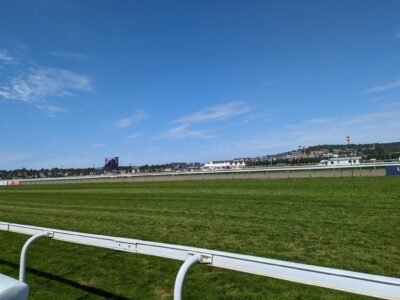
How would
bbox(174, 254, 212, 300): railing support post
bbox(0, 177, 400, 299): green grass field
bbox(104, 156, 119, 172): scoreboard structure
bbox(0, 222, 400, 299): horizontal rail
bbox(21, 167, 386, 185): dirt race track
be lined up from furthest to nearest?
bbox(104, 156, 119, 172): scoreboard structure < bbox(21, 167, 386, 185): dirt race track < bbox(0, 177, 400, 299): green grass field < bbox(174, 254, 212, 300): railing support post < bbox(0, 222, 400, 299): horizontal rail

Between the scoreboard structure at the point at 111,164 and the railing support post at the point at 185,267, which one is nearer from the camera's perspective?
the railing support post at the point at 185,267

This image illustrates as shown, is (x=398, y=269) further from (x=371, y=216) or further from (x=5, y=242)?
(x=5, y=242)

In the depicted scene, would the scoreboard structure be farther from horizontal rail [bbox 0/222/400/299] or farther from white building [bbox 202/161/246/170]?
horizontal rail [bbox 0/222/400/299]

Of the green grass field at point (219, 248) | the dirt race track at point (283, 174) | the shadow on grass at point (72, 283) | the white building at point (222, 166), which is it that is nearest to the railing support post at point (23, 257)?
the green grass field at point (219, 248)

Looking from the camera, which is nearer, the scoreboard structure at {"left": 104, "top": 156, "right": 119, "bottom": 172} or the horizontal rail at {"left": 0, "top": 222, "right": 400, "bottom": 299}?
the horizontal rail at {"left": 0, "top": 222, "right": 400, "bottom": 299}

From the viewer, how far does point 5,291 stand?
1955 mm

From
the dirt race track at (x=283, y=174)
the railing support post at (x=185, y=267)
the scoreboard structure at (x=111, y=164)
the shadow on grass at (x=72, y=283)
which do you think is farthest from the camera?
the scoreboard structure at (x=111, y=164)

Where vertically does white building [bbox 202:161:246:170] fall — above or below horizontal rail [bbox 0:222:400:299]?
above

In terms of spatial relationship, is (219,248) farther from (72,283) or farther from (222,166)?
(222,166)

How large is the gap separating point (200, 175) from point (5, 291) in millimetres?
43745

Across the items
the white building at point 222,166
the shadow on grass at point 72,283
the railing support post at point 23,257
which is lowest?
the shadow on grass at point 72,283

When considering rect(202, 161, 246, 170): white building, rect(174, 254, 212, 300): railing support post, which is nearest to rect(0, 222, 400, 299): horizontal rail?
rect(174, 254, 212, 300): railing support post

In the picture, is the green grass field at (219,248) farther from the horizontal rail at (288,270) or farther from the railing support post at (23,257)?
the horizontal rail at (288,270)

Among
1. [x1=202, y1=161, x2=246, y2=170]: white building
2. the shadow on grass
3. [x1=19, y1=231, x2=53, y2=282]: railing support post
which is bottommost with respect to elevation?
the shadow on grass
